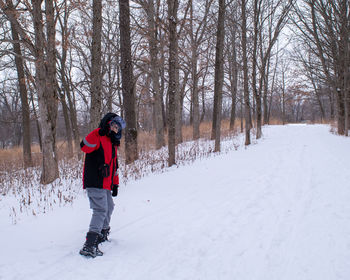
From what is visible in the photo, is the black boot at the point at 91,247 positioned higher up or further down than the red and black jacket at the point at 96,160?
further down

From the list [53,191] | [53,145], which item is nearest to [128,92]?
[53,145]

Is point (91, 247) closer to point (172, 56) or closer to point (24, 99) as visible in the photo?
point (172, 56)

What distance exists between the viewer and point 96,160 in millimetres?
2961

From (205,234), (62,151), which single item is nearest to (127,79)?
(205,234)

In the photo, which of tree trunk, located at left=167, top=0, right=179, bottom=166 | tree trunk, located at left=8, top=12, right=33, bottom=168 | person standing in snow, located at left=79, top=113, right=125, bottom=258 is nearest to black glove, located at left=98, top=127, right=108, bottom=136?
person standing in snow, located at left=79, top=113, right=125, bottom=258

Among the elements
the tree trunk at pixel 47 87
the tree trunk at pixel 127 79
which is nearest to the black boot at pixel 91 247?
the tree trunk at pixel 47 87

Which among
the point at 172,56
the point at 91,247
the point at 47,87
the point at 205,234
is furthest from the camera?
the point at 172,56

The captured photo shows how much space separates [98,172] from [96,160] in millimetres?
155

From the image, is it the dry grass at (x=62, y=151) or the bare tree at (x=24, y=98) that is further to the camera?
the bare tree at (x=24, y=98)

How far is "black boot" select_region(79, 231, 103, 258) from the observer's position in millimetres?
2807

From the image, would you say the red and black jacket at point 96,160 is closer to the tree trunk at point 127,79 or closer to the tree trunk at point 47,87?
the tree trunk at point 47,87

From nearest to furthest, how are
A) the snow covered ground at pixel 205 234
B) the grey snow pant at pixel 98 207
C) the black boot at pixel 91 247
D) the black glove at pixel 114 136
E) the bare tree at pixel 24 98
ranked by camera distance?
the snow covered ground at pixel 205 234 < the black boot at pixel 91 247 < the grey snow pant at pixel 98 207 < the black glove at pixel 114 136 < the bare tree at pixel 24 98

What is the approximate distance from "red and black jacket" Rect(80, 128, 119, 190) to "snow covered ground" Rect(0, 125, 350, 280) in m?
0.90

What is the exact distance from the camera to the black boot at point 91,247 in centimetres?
281
